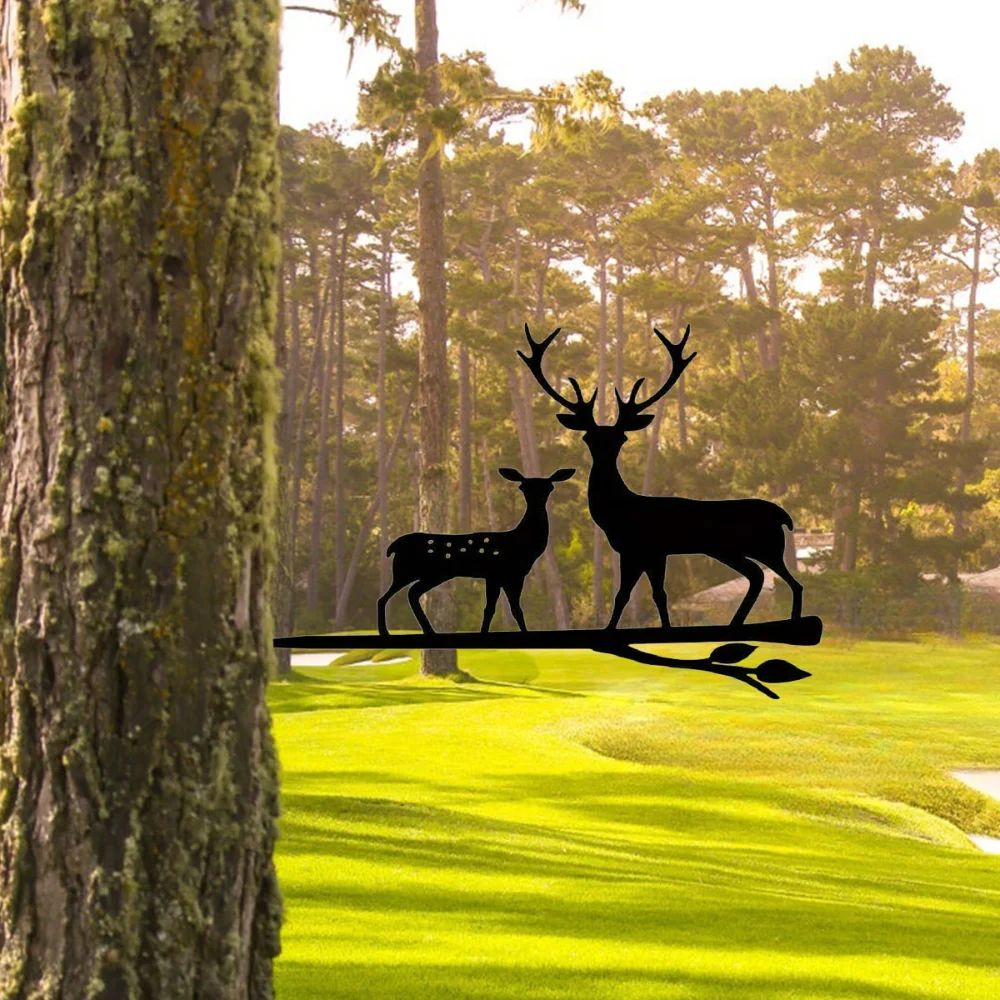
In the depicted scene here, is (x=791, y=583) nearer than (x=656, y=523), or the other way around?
(x=656, y=523)

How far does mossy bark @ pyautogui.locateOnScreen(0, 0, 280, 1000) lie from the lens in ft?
8.71

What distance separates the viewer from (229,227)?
276 cm

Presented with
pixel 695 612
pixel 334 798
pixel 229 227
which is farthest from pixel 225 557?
pixel 695 612

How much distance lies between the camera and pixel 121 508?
2.67 m

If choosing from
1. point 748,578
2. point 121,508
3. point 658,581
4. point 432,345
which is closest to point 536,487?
point 658,581

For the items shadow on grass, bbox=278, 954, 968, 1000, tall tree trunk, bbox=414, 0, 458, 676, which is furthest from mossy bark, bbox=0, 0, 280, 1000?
tall tree trunk, bbox=414, 0, 458, 676

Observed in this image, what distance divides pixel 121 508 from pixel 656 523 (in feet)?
4.16

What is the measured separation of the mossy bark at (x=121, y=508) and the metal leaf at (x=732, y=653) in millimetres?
1176

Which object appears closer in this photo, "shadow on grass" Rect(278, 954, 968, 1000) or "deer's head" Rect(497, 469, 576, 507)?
"deer's head" Rect(497, 469, 576, 507)

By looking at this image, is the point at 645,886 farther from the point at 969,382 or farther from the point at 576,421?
the point at 969,382

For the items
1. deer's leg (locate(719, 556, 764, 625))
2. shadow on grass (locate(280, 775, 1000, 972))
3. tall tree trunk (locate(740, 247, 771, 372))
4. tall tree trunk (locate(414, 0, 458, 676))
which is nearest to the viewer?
deer's leg (locate(719, 556, 764, 625))

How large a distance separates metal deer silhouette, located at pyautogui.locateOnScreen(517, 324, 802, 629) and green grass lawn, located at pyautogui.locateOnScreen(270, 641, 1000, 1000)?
229 cm

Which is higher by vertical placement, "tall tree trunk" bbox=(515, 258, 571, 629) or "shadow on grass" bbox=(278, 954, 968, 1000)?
"tall tree trunk" bbox=(515, 258, 571, 629)

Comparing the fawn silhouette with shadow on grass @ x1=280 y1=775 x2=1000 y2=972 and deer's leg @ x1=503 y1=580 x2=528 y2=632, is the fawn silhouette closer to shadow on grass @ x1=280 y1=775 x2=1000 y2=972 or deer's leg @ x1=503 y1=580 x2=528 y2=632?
deer's leg @ x1=503 y1=580 x2=528 y2=632
